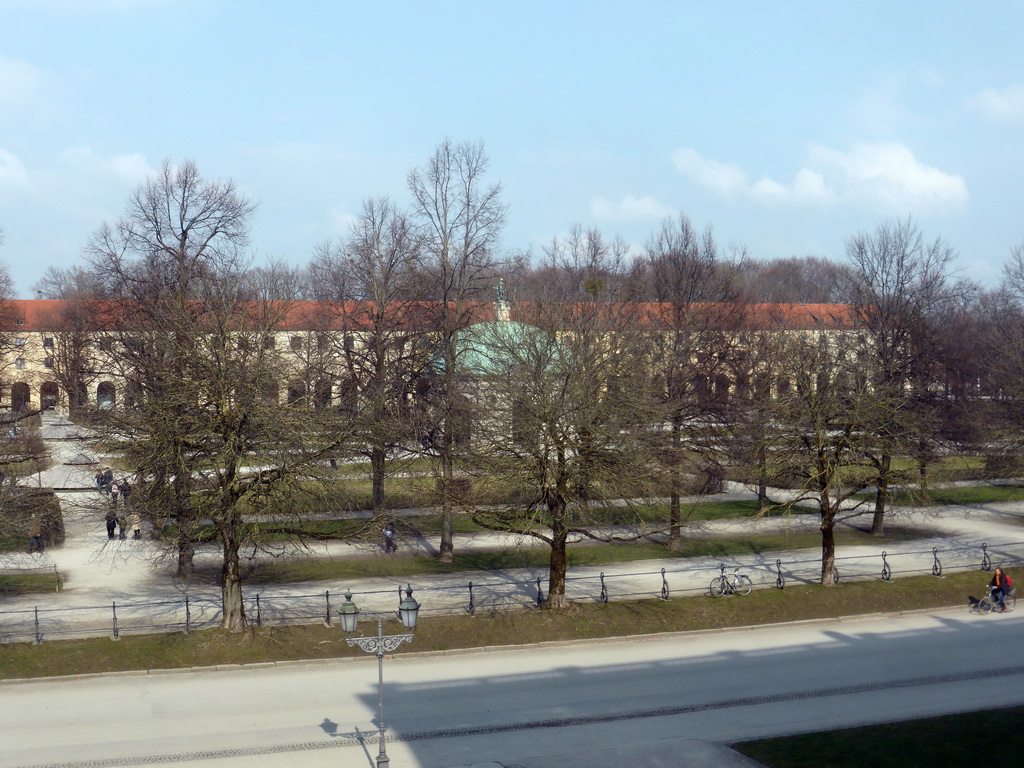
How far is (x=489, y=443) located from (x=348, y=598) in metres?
6.44

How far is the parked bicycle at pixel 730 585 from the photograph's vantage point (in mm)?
26031

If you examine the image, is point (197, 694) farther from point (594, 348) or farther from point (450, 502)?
point (594, 348)

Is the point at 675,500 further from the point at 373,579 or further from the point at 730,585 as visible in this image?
the point at 373,579

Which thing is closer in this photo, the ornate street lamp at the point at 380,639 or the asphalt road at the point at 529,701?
the ornate street lamp at the point at 380,639

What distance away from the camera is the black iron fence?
23.5 m

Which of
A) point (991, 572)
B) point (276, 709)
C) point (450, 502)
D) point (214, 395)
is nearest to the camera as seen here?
point (276, 709)

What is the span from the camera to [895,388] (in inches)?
1192

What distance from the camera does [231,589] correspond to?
22391 mm

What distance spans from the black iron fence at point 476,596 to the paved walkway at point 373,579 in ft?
0.13

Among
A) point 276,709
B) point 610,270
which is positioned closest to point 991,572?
point 276,709

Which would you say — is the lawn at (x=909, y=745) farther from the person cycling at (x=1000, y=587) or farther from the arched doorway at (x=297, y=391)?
the arched doorway at (x=297, y=391)

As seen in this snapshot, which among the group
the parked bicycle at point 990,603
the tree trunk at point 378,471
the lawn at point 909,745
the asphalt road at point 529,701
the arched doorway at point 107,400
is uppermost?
the arched doorway at point 107,400

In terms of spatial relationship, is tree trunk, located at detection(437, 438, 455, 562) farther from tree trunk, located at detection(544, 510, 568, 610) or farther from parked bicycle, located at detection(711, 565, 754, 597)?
parked bicycle, located at detection(711, 565, 754, 597)

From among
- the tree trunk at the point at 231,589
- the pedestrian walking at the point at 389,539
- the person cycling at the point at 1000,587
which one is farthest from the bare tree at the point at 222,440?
the person cycling at the point at 1000,587
